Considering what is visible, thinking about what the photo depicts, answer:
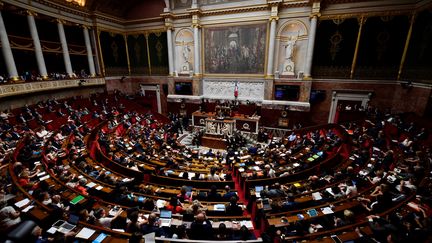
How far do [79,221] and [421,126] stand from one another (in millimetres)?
16636

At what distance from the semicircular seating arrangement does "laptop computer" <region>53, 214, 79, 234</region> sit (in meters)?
0.03

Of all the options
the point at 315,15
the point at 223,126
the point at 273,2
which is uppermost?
the point at 273,2

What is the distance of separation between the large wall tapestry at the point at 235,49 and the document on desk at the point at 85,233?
18.6 meters

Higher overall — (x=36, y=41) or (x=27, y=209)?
(x=36, y=41)

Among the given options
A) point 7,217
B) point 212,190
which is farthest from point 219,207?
point 7,217

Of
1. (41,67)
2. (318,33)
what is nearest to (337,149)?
(318,33)

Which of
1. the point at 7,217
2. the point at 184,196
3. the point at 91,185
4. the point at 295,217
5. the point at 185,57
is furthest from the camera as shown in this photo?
the point at 185,57

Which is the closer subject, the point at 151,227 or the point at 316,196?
the point at 151,227

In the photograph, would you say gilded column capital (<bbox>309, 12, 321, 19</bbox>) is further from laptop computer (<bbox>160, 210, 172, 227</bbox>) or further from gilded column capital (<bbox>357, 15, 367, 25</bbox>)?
laptop computer (<bbox>160, 210, 172, 227</bbox>)

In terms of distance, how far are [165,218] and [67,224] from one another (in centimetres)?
250

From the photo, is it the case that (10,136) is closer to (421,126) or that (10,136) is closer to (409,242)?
(409,242)

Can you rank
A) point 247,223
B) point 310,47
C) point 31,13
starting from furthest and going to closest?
point 310,47
point 31,13
point 247,223

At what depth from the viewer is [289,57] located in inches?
740

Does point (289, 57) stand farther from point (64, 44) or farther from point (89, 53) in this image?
point (64, 44)
